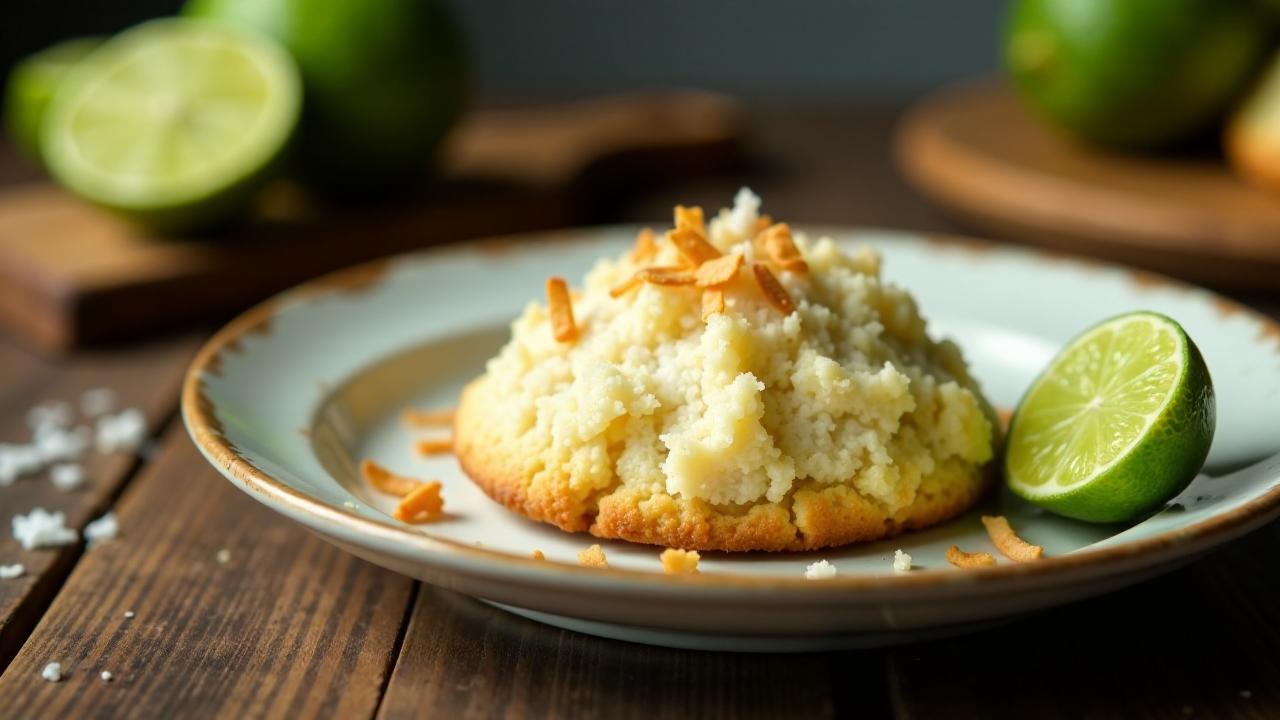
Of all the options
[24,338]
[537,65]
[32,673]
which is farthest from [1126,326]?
[537,65]

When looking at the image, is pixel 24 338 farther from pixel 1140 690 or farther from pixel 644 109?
pixel 1140 690

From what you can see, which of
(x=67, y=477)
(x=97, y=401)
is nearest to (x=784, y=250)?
(x=67, y=477)

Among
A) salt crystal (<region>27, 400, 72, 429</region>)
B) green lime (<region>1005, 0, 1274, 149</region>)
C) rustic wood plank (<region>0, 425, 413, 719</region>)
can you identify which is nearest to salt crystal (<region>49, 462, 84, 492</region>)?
rustic wood plank (<region>0, 425, 413, 719</region>)

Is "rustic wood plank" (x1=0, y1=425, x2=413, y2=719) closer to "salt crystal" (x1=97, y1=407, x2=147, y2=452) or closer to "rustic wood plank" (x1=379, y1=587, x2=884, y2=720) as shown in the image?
"rustic wood plank" (x1=379, y1=587, x2=884, y2=720)

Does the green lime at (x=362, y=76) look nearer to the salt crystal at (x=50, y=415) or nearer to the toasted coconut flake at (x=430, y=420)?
the salt crystal at (x=50, y=415)

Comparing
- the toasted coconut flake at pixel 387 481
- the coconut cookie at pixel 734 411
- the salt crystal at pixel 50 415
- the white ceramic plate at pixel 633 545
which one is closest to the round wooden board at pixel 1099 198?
the white ceramic plate at pixel 633 545

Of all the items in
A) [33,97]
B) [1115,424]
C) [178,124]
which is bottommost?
[33,97]

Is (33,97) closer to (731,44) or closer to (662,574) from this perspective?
(662,574)
